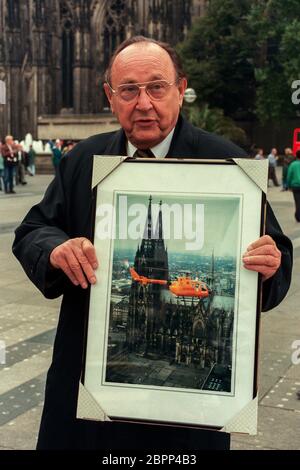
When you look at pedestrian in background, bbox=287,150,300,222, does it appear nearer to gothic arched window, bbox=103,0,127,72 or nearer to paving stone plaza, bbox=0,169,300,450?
paving stone plaza, bbox=0,169,300,450

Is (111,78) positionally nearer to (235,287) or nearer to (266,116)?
(235,287)

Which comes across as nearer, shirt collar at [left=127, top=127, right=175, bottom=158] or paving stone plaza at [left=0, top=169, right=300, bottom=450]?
shirt collar at [left=127, top=127, right=175, bottom=158]

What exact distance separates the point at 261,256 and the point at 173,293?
239mm

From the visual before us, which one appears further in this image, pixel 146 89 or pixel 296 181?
pixel 296 181

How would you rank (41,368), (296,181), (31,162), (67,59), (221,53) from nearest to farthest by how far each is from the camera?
(41,368) → (296,181) → (31,162) → (221,53) → (67,59)

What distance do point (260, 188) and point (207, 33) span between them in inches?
1537

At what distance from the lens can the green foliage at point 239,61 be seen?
3531 cm

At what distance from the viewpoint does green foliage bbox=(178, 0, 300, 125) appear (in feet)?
116

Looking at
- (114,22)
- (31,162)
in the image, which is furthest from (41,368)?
(114,22)

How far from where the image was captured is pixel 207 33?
3888cm

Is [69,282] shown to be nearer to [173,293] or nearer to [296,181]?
[173,293]

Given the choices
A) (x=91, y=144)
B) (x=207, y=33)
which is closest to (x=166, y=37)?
(x=207, y=33)

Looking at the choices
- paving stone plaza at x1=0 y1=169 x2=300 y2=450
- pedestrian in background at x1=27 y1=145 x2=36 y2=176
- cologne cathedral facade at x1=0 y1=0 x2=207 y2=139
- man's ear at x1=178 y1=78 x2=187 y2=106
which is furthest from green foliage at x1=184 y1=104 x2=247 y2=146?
man's ear at x1=178 y1=78 x2=187 y2=106

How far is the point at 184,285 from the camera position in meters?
1.69
